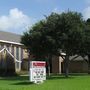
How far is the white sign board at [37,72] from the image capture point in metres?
34.6

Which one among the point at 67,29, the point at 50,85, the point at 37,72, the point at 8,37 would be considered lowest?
the point at 50,85

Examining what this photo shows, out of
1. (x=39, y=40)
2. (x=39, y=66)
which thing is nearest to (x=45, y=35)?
(x=39, y=40)

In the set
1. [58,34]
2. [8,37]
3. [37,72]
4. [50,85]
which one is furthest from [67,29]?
[8,37]

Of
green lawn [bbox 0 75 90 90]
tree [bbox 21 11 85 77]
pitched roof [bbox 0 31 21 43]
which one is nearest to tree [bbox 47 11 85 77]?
tree [bbox 21 11 85 77]

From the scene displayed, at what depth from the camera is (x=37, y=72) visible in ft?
116

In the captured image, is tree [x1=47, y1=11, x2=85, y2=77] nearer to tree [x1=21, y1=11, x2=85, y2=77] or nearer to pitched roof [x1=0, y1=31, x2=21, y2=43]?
tree [x1=21, y1=11, x2=85, y2=77]

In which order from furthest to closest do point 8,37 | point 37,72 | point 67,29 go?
point 8,37 → point 67,29 → point 37,72

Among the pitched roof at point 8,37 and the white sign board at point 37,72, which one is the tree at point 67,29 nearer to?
the white sign board at point 37,72

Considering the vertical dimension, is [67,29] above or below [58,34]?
above

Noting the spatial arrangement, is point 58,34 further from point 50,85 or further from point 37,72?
point 50,85

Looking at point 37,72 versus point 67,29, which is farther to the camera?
point 67,29

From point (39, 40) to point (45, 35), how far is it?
1114mm

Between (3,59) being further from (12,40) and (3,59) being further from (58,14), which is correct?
(58,14)

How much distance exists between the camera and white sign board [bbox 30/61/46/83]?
3461cm
